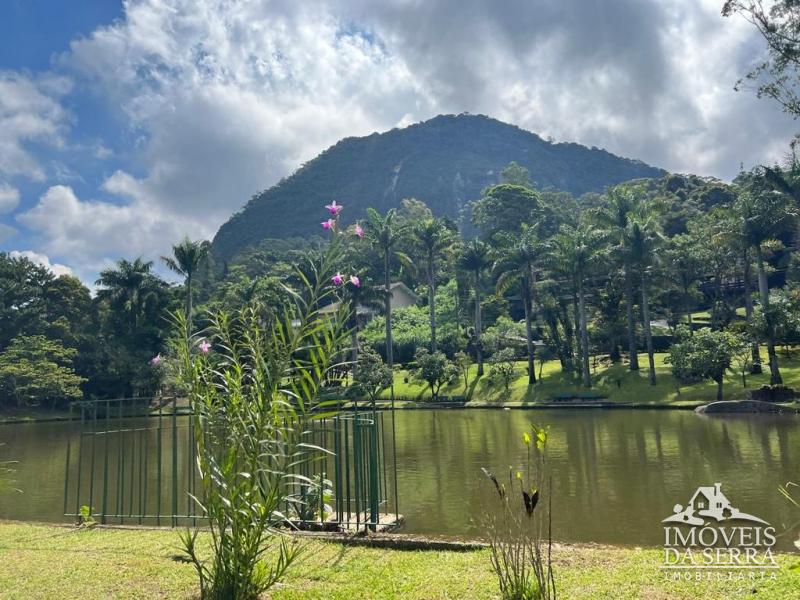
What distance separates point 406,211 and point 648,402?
2966 inches

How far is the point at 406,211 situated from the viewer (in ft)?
337

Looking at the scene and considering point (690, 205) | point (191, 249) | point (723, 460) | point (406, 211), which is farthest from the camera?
point (406, 211)

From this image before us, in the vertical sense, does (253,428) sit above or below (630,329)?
below

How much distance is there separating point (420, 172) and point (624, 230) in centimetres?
12767

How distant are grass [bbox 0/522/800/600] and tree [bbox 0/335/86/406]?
35783 mm

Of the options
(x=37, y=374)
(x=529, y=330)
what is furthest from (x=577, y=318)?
(x=37, y=374)

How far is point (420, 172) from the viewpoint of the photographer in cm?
16225

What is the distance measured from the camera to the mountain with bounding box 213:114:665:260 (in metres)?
138

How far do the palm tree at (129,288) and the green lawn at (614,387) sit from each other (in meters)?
21.7

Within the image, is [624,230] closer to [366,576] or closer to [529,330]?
[529,330]

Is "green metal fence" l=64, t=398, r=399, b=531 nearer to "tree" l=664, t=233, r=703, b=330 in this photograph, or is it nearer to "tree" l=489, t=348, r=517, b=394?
"tree" l=489, t=348, r=517, b=394

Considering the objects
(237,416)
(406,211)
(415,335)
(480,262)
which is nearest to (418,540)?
(237,416)

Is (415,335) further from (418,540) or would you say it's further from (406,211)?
(406,211)

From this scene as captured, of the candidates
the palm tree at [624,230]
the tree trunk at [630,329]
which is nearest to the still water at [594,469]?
the tree trunk at [630,329]
